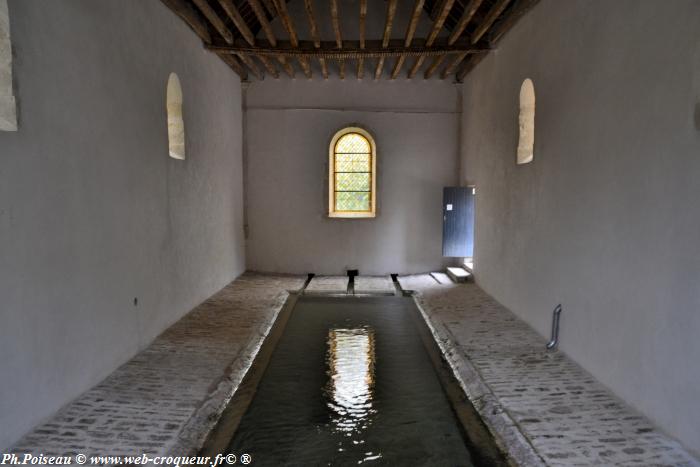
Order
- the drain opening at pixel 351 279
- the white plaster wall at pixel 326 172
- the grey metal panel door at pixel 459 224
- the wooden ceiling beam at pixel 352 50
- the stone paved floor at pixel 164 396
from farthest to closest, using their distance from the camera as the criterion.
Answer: the white plaster wall at pixel 326 172 < the grey metal panel door at pixel 459 224 < the drain opening at pixel 351 279 < the wooden ceiling beam at pixel 352 50 < the stone paved floor at pixel 164 396

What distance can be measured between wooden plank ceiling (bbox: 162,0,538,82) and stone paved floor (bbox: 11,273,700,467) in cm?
429

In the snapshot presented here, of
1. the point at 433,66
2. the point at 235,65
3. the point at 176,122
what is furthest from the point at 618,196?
the point at 235,65

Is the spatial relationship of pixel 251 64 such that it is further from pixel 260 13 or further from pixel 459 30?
pixel 459 30

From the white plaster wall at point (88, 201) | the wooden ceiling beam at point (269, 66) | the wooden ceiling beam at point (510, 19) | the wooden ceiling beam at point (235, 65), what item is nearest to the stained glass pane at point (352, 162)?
the wooden ceiling beam at point (269, 66)

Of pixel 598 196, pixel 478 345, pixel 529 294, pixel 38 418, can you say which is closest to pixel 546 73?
pixel 598 196

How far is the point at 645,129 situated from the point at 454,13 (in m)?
6.37

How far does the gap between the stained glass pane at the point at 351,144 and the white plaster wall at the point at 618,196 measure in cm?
431

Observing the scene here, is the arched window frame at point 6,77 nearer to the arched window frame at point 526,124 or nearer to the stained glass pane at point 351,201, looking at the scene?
the arched window frame at point 526,124

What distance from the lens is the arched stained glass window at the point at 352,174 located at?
10859 mm

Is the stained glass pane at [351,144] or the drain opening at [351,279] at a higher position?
the stained glass pane at [351,144]

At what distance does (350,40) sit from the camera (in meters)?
8.96

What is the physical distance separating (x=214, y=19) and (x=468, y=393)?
6.13m

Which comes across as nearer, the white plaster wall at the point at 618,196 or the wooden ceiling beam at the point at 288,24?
the white plaster wall at the point at 618,196

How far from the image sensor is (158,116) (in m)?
6.12
